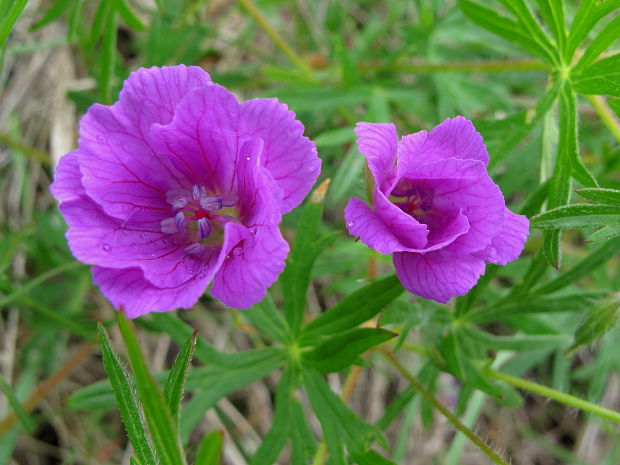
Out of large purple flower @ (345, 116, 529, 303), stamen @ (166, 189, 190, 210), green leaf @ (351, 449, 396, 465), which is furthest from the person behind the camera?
green leaf @ (351, 449, 396, 465)

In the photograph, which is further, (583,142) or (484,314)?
(583,142)

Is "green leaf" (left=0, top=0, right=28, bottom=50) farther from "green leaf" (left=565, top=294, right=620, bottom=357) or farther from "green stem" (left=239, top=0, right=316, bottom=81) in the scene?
"green leaf" (left=565, top=294, right=620, bottom=357)

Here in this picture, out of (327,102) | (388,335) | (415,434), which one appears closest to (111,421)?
(415,434)

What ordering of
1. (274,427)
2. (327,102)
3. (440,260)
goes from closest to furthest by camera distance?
1. (440,260)
2. (274,427)
3. (327,102)

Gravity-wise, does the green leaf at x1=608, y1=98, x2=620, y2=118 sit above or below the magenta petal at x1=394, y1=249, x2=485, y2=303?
above

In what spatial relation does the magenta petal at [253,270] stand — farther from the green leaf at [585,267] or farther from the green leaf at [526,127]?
the green leaf at [585,267]

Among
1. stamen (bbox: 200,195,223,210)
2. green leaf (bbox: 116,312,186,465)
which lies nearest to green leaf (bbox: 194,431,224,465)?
green leaf (bbox: 116,312,186,465)

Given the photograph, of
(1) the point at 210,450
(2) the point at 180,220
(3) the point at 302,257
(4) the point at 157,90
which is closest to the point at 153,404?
(1) the point at 210,450

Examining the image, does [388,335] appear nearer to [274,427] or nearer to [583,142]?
[274,427]
